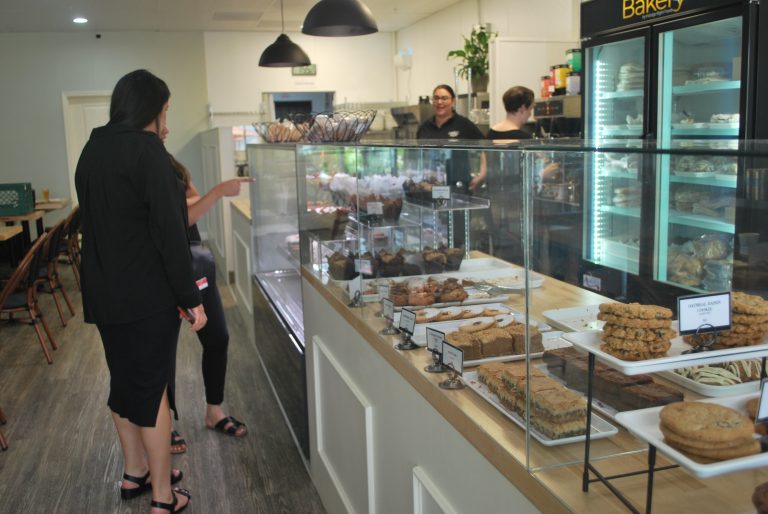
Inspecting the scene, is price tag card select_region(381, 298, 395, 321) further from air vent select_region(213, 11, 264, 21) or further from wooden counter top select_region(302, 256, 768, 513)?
air vent select_region(213, 11, 264, 21)

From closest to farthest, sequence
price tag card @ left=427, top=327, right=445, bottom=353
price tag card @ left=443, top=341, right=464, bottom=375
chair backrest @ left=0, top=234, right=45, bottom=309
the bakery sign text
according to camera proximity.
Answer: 1. price tag card @ left=443, top=341, right=464, bottom=375
2. price tag card @ left=427, top=327, right=445, bottom=353
3. the bakery sign text
4. chair backrest @ left=0, top=234, right=45, bottom=309

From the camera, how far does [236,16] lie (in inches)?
352

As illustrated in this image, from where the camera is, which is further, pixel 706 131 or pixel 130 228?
pixel 706 131

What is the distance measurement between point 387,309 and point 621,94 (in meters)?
2.65

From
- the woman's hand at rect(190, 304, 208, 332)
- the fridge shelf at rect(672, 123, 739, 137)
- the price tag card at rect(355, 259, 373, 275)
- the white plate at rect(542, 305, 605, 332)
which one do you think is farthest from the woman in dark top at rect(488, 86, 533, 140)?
the white plate at rect(542, 305, 605, 332)

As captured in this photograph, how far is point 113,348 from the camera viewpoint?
2.52 m

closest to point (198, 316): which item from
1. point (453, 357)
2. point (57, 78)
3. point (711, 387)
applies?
point (453, 357)

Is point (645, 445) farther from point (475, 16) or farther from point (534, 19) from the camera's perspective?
point (475, 16)

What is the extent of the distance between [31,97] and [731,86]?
9.24 metres

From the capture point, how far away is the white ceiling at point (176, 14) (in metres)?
7.96

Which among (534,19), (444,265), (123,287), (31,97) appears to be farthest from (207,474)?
(31,97)

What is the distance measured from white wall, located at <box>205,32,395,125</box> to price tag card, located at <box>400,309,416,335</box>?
902 centimetres

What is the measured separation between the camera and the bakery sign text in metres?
3.51

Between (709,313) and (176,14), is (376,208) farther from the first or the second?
(176,14)
